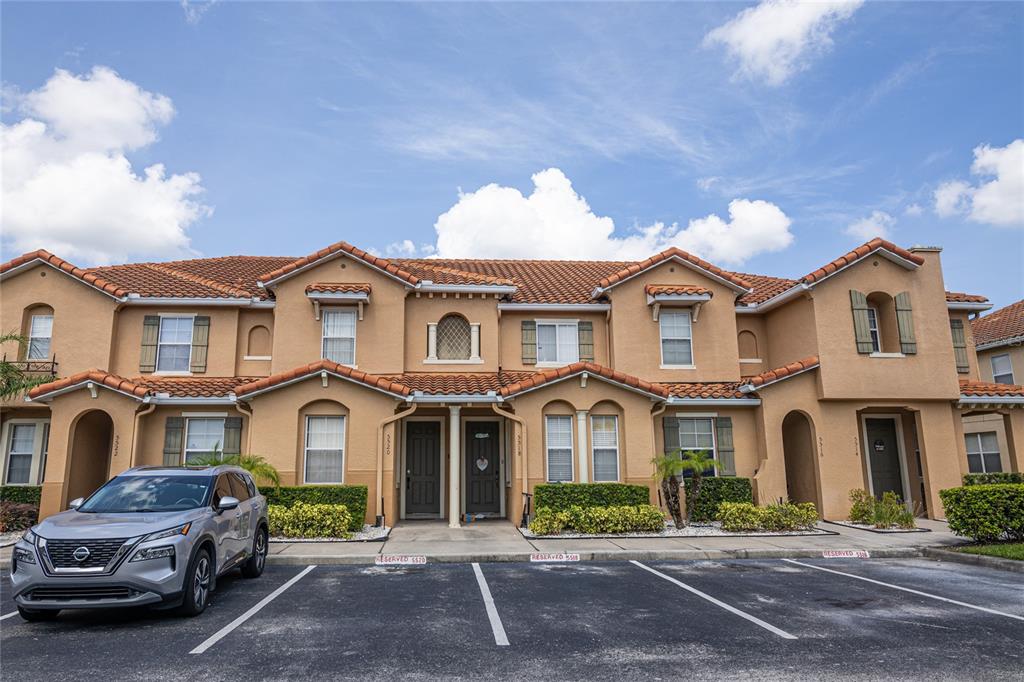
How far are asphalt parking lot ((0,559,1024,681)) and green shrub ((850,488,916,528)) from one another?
4444mm

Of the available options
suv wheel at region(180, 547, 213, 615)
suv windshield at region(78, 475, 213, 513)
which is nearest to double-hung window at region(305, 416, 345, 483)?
suv windshield at region(78, 475, 213, 513)

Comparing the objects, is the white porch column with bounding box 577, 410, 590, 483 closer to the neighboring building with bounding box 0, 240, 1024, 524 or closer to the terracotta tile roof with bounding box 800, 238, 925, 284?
the neighboring building with bounding box 0, 240, 1024, 524

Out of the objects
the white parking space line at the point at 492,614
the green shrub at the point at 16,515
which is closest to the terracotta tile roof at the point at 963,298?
the white parking space line at the point at 492,614

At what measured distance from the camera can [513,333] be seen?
60.6 feet

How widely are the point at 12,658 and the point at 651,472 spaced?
1246cm

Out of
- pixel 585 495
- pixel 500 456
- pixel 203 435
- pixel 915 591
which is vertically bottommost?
pixel 915 591

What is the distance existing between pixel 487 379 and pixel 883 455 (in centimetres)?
1139

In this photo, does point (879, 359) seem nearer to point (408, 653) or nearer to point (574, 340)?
point (574, 340)

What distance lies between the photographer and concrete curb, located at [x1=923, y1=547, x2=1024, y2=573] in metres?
10.6

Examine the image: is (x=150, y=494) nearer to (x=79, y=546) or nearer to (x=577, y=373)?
(x=79, y=546)

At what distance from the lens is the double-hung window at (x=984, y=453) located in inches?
790

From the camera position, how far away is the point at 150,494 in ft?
27.3

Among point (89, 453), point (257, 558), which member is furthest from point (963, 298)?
point (89, 453)

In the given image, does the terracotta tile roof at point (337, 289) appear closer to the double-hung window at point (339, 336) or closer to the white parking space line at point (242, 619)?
the double-hung window at point (339, 336)
